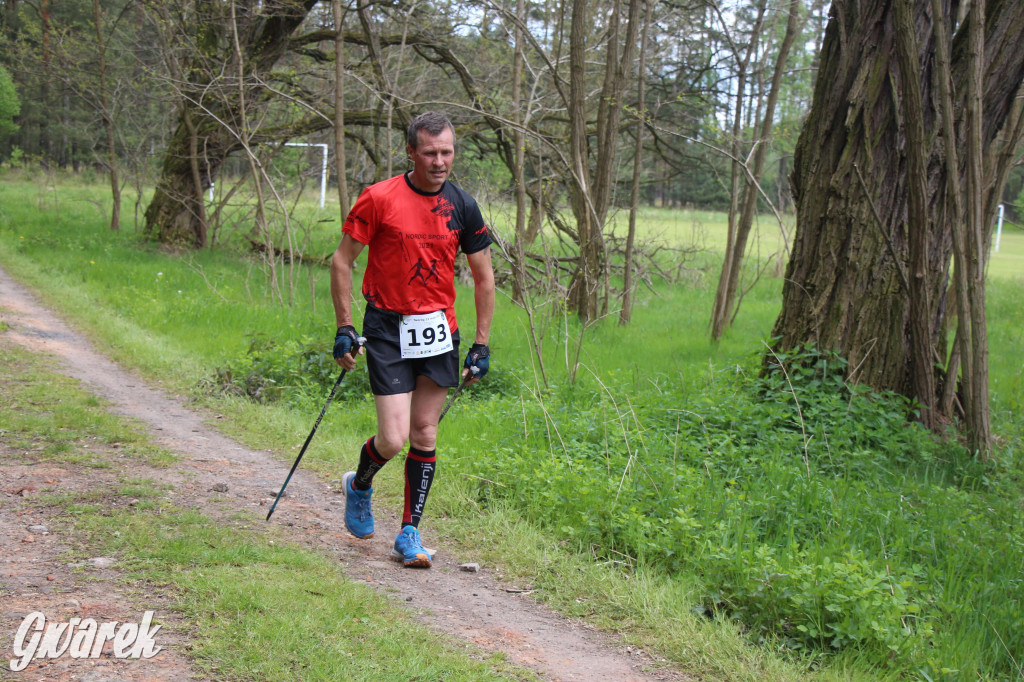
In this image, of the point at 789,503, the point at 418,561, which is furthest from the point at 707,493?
the point at 418,561

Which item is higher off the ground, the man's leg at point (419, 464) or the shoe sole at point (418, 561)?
the man's leg at point (419, 464)

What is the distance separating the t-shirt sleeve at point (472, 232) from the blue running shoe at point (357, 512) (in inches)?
57.1

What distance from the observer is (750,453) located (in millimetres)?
6000

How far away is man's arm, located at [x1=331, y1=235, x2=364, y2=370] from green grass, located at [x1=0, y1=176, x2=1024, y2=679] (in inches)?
59.5

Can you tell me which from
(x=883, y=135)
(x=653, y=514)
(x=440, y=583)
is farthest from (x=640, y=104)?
(x=440, y=583)

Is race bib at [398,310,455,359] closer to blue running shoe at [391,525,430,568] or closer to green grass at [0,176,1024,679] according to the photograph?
blue running shoe at [391,525,430,568]

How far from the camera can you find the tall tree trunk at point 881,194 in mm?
6734

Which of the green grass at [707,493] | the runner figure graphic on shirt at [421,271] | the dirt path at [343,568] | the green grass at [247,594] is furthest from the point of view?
the runner figure graphic on shirt at [421,271]

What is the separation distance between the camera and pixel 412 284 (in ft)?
13.6

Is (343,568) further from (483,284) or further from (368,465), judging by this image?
(483,284)

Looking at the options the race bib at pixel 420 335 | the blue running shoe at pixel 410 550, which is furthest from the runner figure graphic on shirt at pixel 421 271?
the blue running shoe at pixel 410 550

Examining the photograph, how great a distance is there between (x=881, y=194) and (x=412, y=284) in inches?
180

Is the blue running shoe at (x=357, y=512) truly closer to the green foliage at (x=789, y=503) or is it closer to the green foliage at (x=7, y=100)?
the green foliage at (x=789, y=503)

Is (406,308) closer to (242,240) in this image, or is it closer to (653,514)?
(653,514)
